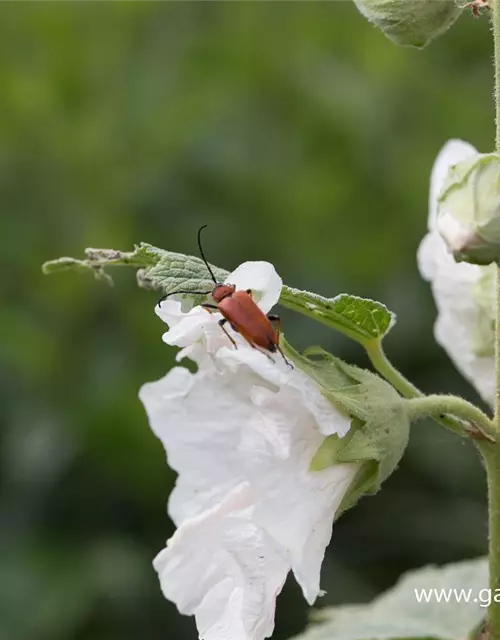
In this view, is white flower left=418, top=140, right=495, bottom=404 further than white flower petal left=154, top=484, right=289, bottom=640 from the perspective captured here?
Yes

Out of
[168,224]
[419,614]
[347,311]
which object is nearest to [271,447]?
[347,311]

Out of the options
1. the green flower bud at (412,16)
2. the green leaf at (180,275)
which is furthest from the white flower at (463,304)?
the green leaf at (180,275)

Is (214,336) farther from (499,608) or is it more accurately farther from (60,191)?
(60,191)

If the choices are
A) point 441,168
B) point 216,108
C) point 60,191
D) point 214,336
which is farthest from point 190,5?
point 214,336

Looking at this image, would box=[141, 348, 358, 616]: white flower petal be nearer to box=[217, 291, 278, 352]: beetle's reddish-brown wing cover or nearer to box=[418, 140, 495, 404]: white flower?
box=[217, 291, 278, 352]: beetle's reddish-brown wing cover

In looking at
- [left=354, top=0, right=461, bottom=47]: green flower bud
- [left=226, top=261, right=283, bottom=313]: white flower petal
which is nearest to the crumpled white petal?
[left=226, top=261, right=283, bottom=313]: white flower petal

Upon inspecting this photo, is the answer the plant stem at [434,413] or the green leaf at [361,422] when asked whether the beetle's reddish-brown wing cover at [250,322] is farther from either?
the plant stem at [434,413]
